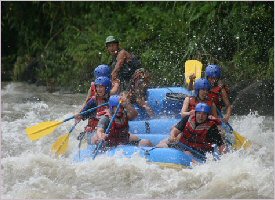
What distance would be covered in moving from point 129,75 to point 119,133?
2.11 meters

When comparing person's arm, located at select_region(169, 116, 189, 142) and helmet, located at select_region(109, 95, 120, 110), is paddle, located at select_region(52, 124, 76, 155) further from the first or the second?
person's arm, located at select_region(169, 116, 189, 142)

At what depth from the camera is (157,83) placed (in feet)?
42.7

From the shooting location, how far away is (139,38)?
45.6 ft

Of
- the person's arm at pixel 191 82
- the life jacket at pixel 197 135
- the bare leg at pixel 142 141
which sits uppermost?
the person's arm at pixel 191 82

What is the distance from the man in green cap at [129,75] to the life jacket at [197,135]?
196 cm

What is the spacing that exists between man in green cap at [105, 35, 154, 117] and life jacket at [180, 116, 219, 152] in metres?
1.96

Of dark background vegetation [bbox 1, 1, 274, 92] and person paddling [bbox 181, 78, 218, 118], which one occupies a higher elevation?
dark background vegetation [bbox 1, 1, 274, 92]

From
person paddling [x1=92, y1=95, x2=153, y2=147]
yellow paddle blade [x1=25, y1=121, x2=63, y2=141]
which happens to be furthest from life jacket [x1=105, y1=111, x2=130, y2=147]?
yellow paddle blade [x1=25, y1=121, x2=63, y2=141]

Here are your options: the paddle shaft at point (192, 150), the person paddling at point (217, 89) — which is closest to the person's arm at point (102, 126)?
the paddle shaft at point (192, 150)

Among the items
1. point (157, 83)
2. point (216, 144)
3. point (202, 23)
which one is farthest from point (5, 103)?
point (216, 144)

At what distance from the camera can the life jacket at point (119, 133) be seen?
315 inches

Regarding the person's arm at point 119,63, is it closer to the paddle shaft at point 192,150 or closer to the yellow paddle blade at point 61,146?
the yellow paddle blade at point 61,146

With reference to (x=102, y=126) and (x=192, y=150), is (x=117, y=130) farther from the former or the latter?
(x=192, y=150)

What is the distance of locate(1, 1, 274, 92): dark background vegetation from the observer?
12.7 metres
